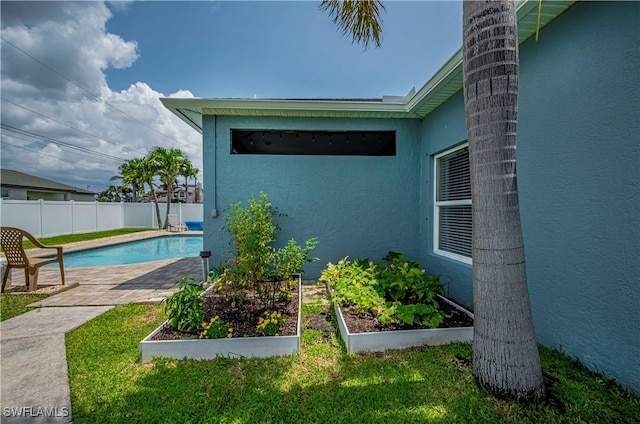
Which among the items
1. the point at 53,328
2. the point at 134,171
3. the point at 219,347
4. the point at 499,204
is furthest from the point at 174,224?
the point at 499,204

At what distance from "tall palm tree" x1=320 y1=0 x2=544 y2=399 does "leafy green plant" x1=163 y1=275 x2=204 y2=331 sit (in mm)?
3470

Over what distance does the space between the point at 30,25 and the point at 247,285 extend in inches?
491

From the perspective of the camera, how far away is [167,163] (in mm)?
20531

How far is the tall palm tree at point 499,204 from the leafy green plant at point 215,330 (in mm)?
2933

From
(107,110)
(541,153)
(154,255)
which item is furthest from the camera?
(107,110)

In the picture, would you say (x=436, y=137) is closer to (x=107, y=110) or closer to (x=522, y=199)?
(x=522, y=199)

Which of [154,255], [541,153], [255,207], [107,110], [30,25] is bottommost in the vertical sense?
[154,255]

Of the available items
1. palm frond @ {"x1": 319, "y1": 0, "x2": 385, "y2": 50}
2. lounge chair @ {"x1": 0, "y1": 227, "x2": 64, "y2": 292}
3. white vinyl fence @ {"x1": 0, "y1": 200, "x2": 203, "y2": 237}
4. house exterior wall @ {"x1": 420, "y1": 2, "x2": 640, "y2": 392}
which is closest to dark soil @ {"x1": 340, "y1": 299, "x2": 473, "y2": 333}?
house exterior wall @ {"x1": 420, "y1": 2, "x2": 640, "y2": 392}

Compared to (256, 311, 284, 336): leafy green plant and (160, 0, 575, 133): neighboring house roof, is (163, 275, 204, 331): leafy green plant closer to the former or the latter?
(256, 311, 284, 336): leafy green plant

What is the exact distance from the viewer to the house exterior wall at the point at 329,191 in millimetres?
6527

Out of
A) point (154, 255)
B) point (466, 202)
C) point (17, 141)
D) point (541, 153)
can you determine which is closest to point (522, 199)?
point (541, 153)

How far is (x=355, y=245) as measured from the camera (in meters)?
6.76

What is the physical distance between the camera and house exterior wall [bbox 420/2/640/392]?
8.22 feet

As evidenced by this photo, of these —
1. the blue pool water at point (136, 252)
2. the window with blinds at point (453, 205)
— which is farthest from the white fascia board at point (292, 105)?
the blue pool water at point (136, 252)
